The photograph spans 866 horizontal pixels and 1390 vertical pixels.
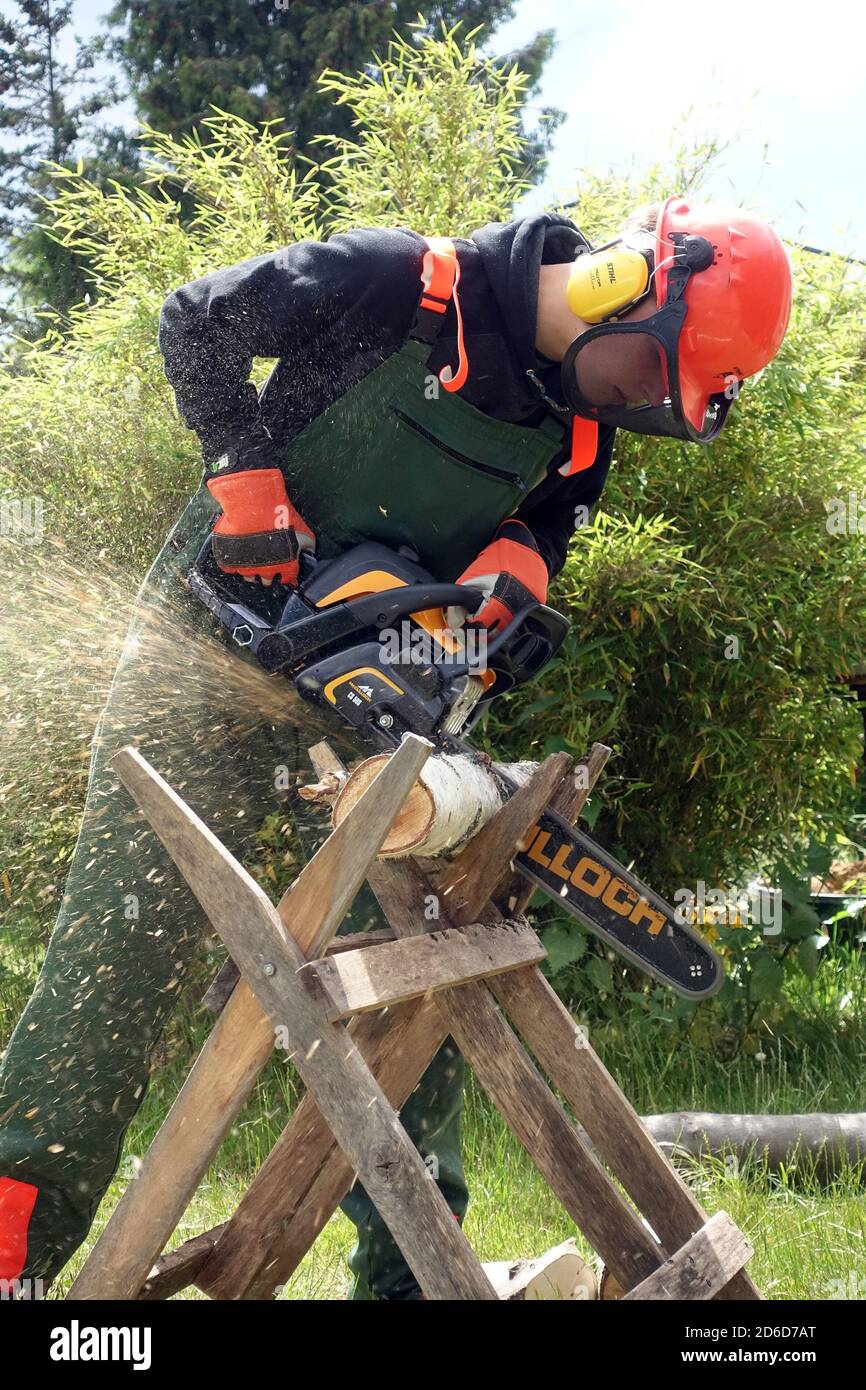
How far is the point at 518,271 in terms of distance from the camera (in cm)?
214

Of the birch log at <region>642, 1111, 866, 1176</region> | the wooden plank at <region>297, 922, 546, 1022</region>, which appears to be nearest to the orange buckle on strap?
the wooden plank at <region>297, 922, 546, 1022</region>

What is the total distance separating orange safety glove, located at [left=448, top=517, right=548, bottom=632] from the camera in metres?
2.21

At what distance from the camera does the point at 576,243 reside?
2270 mm

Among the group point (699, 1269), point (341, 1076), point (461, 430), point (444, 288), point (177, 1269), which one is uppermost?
point (444, 288)

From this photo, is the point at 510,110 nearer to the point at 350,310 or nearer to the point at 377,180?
the point at 377,180

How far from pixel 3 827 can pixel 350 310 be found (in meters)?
2.47

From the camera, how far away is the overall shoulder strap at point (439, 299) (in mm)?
2107

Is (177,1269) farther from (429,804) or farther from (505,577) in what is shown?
(505,577)

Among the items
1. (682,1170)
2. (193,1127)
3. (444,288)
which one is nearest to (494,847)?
(193,1127)

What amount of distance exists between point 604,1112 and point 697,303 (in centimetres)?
137

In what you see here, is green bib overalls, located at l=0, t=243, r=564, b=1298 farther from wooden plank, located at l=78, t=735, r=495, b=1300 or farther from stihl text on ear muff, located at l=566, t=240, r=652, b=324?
wooden plank, located at l=78, t=735, r=495, b=1300

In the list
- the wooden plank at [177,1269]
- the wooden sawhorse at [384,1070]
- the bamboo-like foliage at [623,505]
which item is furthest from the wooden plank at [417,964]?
the bamboo-like foliage at [623,505]

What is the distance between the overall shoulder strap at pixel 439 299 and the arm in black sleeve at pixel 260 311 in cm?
3
